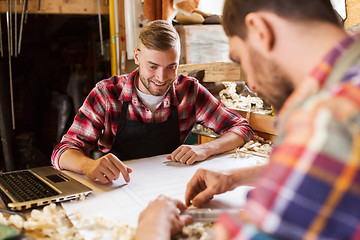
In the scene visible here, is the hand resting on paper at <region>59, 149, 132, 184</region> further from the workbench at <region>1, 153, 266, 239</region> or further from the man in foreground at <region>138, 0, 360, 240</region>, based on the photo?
the man in foreground at <region>138, 0, 360, 240</region>

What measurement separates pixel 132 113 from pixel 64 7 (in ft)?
5.98

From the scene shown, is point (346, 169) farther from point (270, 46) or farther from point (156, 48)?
point (156, 48)

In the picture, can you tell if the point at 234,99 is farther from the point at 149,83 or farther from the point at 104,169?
the point at 104,169

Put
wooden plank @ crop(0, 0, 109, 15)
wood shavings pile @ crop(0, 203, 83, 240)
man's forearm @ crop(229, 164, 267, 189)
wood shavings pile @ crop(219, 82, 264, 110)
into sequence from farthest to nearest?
wooden plank @ crop(0, 0, 109, 15) → wood shavings pile @ crop(219, 82, 264, 110) → man's forearm @ crop(229, 164, 267, 189) → wood shavings pile @ crop(0, 203, 83, 240)

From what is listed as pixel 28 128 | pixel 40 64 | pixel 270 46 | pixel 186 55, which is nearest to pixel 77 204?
pixel 270 46

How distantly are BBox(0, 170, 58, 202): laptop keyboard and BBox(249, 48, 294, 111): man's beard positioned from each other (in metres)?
0.82

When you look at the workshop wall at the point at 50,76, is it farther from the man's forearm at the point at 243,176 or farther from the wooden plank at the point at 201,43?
the man's forearm at the point at 243,176

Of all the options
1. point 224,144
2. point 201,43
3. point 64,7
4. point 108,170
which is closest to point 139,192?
point 108,170

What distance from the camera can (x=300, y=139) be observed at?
0.43 metres

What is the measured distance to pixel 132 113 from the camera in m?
1.87

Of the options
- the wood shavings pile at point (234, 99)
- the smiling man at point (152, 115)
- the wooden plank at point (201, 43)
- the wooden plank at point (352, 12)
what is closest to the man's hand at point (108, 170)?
the smiling man at point (152, 115)

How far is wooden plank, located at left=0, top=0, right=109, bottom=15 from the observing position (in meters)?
2.98

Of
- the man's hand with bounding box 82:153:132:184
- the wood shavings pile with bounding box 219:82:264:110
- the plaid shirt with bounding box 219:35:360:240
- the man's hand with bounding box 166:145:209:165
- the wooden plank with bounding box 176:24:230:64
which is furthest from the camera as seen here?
the wooden plank with bounding box 176:24:230:64

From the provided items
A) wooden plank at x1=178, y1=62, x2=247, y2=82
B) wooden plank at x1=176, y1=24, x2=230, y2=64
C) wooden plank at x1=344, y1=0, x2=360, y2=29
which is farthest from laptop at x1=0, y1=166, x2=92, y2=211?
wooden plank at x1=176, y1=24, x2=230, y2=64
